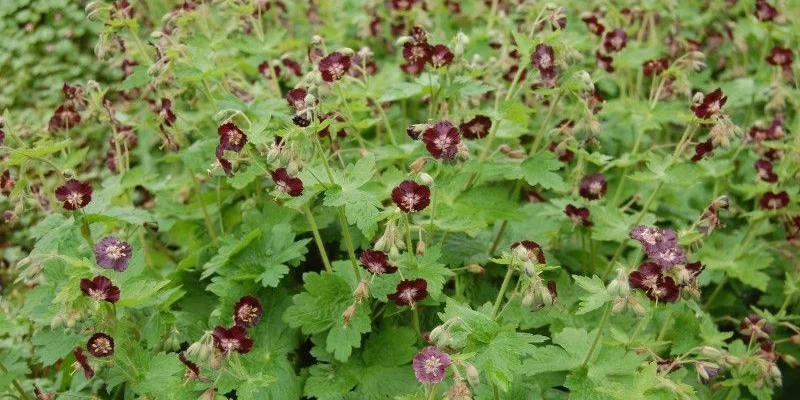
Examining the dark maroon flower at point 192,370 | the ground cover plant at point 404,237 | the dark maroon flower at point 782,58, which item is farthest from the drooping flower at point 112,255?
the dark maroon flower at point 782,58

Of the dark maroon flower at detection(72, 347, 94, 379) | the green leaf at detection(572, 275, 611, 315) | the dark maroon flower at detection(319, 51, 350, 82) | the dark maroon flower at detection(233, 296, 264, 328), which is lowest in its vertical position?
the dark maroon flower at detection(72, 347, 94, 379)

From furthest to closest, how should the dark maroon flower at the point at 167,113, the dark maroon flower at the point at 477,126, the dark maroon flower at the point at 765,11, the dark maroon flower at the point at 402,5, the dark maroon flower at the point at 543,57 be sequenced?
1. the dark maroon flower at the point at 402,5
2. the dark maroon flower at the point at 765,11
3. the dark maroon flower at the point at 167,113
4. the dark maroon flower at the point at 477,126
5. the dark maroon flower at the point at 543,57

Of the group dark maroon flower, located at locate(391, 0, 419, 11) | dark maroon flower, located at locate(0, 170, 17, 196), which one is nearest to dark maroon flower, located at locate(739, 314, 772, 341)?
dark maroon flower, located at locate(391, 0, 419, 11)

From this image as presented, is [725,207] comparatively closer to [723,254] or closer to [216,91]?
[723,254]

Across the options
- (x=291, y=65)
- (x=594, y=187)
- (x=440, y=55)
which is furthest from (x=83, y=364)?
(x=594, y=187)

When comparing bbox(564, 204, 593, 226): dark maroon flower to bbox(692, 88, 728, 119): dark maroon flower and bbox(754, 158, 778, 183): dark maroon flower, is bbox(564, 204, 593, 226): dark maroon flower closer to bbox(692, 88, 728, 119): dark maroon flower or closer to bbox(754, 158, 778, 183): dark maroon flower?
bbox(692, 88, 728, 119): dark maroon flower

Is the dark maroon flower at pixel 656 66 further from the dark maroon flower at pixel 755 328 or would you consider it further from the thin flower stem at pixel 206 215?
the thin flower stem at pixel 206 215
